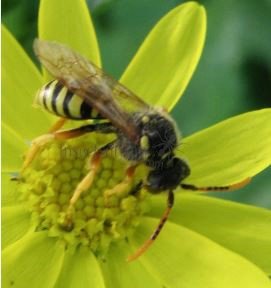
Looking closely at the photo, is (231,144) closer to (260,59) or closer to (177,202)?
(177,202)

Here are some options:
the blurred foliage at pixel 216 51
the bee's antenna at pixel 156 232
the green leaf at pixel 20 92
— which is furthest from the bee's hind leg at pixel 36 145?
the blurred foliage at pixel 216 51

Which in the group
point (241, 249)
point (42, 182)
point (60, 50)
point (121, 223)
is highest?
point (60, 50)

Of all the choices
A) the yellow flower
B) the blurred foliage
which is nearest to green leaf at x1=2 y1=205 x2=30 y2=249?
the yellow flower

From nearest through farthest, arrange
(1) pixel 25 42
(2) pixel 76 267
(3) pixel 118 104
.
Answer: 1. (3) pixel 118 104
2. (2) pixel 76 267
3. (1) pixel 25 42

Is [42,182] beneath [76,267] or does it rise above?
above

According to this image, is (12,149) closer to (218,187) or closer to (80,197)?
(80,197)

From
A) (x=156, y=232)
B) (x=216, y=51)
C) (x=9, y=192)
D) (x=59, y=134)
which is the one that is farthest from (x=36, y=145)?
(x=216, y=51)

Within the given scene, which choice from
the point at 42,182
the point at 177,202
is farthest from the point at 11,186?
the point at 177,202
